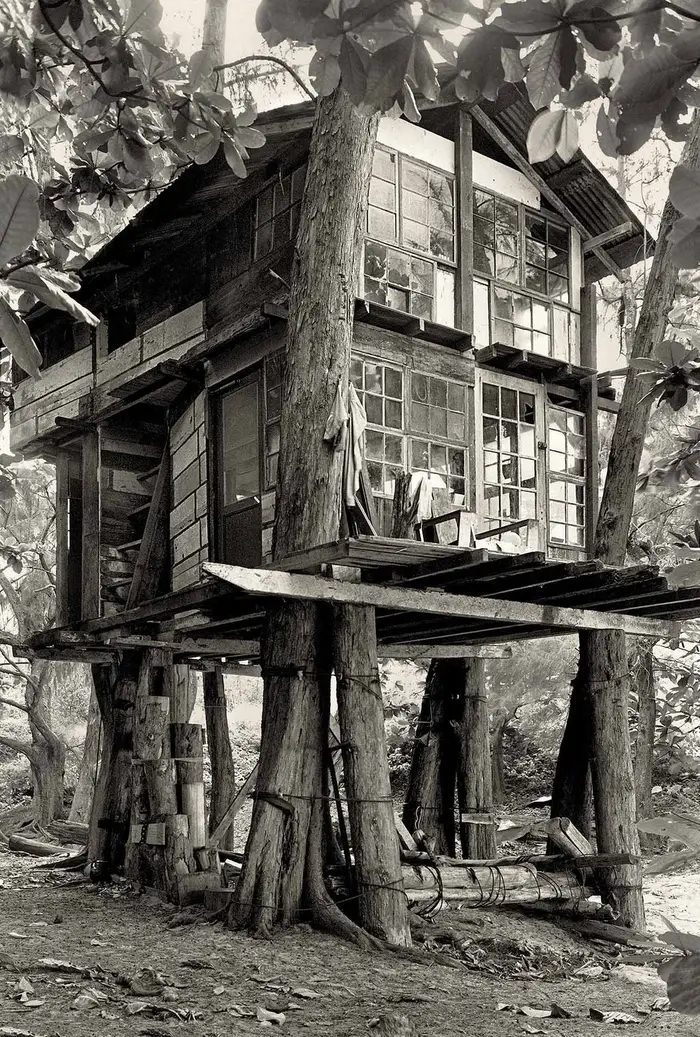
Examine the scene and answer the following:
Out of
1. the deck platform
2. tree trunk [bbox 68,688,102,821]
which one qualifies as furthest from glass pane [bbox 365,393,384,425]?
tree trunk [bbox 68,688,102,821]

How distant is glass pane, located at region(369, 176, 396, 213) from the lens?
445 inches

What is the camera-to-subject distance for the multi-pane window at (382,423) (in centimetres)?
1080

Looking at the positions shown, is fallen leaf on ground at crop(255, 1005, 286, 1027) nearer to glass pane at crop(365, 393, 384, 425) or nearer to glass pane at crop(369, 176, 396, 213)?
glass pane at crop(365, 393, 384, 425)

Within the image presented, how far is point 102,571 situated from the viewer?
1315 centimetres

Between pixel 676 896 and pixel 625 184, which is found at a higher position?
pixel 625 184

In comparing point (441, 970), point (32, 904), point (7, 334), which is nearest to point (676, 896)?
point (441, 970)

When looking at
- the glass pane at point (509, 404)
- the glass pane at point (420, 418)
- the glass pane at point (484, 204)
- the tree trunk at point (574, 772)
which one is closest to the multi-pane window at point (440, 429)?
the glass pane at point (420, 418)

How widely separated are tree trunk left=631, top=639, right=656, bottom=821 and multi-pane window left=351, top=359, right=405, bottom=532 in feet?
20.8

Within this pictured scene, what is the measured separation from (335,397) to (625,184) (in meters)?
12.3

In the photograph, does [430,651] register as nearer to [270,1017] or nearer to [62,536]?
[62,536]

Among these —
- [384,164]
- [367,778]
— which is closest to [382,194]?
[384,164]

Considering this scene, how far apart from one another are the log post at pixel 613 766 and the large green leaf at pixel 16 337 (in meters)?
8.84

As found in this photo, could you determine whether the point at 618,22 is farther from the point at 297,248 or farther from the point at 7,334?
the point at 297,248

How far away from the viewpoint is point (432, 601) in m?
8.77
